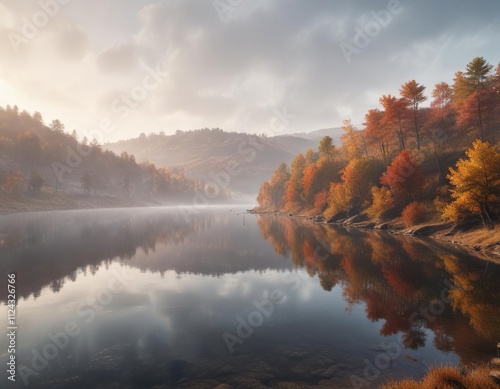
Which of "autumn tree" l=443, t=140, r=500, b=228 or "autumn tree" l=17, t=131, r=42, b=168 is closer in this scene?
"autumn tree" l=443, t=140, r=500, b=228

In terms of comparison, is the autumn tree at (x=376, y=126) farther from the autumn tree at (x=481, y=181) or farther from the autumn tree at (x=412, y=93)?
the autumn tree at (x=481, y=181)

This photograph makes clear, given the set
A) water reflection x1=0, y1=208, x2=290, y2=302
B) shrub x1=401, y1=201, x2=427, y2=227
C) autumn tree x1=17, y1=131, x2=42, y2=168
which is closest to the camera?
water reflection x1=0, y1=208, x2=290, y2=302

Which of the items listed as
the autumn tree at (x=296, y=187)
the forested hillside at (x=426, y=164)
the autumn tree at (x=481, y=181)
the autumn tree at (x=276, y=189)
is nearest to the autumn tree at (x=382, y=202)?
the forested hillside at (x=426, y=164)

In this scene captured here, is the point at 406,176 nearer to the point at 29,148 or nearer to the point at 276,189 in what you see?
the point at 276,189

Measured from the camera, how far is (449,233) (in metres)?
51.9

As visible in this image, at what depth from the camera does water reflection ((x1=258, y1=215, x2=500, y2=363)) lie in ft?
54.8

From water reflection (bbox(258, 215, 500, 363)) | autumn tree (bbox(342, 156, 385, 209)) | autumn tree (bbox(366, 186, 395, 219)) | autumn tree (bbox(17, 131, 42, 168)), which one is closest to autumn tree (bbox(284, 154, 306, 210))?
autumn tree (bbox(342, 156, 385, 209))

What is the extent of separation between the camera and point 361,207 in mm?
84375

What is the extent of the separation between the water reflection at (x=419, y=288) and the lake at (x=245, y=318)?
0.42 feet

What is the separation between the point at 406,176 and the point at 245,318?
196ft

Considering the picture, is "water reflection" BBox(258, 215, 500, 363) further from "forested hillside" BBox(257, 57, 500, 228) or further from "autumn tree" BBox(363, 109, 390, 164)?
"autumn tree" BBox(363, 109, 390, 164)

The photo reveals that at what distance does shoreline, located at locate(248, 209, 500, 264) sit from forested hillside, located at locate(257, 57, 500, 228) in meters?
2.02

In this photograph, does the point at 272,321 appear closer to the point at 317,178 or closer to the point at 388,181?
the point at 388,181

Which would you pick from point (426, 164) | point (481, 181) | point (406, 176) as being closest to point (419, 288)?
point (481, 181)
